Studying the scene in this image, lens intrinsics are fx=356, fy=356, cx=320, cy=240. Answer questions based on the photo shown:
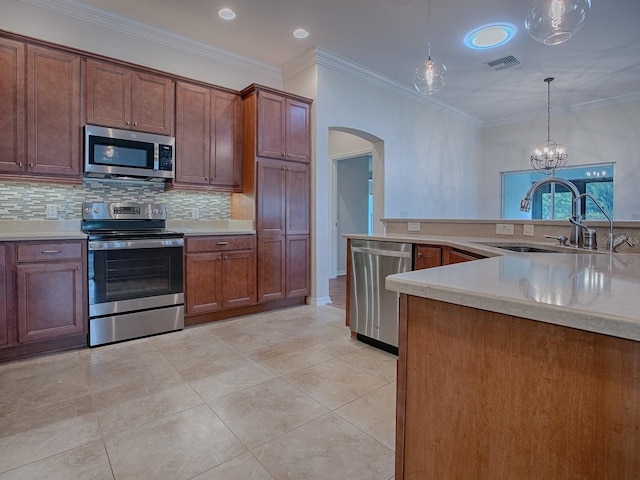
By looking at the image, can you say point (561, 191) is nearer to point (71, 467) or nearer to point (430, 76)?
point (430, 76)

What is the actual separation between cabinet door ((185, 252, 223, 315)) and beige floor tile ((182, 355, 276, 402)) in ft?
3.21

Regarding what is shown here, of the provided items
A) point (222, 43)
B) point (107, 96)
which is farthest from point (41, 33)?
point (222, 43)

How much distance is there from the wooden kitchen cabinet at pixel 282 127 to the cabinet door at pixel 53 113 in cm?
163

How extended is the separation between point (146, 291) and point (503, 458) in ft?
10.1

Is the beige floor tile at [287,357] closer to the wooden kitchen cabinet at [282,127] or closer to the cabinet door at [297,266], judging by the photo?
the cabinet door at [297,266]

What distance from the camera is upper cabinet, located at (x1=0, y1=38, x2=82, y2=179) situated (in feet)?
8.99

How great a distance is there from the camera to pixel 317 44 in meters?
4.03

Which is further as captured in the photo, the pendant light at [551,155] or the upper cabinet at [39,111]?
the pendant light at [551,155]

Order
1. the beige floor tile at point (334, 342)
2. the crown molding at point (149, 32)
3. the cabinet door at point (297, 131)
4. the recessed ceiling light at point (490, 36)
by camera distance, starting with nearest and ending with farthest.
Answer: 1. the beige floor tile at point (334, 342)
2. the crown molding at point (149, 32)
3. the recessed ceiling light at point (490, 36)
4. the cabinet door at point (297, 131)

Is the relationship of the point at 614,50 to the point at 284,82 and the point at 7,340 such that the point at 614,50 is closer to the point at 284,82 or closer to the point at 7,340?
the point at 284,82

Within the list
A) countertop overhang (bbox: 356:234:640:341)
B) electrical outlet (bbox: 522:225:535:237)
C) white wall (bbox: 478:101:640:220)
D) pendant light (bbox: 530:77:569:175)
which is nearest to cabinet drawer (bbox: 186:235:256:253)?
electrical outlet (bbox: 522:225:535:237)

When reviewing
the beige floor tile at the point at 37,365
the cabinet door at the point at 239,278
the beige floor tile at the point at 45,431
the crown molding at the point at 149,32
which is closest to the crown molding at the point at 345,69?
the crown molding at the point at 149,32

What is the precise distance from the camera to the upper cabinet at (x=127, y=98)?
310 centimetres

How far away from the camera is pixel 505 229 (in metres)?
2.75
